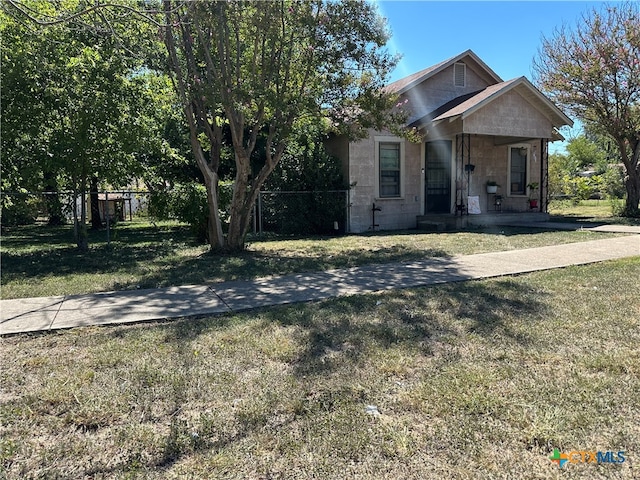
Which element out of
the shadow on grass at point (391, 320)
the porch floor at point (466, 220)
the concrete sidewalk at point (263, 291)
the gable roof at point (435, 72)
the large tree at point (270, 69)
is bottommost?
the shadow on grass at point (391, 320)

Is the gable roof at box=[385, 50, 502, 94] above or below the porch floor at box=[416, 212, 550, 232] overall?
above

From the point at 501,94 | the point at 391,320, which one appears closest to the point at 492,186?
the point at 501,94

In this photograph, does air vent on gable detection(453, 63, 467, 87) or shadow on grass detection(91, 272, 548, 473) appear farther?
air vent on gable detection(453, 63, 467, 87)

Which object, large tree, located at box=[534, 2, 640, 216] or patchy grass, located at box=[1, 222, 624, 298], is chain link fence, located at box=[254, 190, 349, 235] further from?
large tree, located at box=[534, 2, 640, 216]

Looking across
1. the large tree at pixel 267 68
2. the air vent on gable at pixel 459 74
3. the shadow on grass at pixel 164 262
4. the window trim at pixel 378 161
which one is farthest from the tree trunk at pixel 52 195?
the air vent on gable at pixel 459 74

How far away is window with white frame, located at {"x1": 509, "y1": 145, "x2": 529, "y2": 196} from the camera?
17016 mm

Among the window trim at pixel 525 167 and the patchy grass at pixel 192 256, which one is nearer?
the patchy grass at pixel 192 256

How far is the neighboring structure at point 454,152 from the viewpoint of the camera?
14.4 meters

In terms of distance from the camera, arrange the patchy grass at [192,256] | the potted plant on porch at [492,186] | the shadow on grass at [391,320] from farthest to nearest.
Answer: the potted plant on porch at [492,186] → the patchy grass at [192,256] → the shadow on grass at [391,320]

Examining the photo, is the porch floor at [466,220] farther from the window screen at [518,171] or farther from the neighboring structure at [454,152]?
the window screen at [518,171]

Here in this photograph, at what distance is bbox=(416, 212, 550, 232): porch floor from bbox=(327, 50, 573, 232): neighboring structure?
0.05 metres

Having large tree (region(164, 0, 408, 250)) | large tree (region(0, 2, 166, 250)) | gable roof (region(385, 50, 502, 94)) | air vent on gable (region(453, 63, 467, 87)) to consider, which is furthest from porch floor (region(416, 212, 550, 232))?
large tree (region(0, 2, 166, 250))

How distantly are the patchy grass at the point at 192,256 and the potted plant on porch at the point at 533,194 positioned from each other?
3.95 metres

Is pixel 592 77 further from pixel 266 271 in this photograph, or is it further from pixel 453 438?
pixel 453 438
